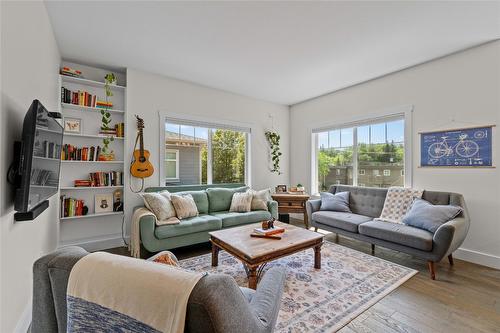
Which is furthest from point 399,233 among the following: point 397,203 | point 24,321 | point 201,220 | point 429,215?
point 24,321

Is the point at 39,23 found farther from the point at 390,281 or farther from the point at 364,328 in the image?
the point at 390,281

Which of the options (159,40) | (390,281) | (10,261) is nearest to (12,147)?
(10,261)

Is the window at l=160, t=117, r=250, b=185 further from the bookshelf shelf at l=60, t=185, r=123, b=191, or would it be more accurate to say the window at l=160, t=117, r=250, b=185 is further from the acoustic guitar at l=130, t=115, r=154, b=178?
the bookshelf shelf at l=60, t=185, r=123, b=191

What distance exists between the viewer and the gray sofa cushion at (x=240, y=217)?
11.0 feet

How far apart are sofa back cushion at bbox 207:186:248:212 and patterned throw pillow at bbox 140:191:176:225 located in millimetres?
739

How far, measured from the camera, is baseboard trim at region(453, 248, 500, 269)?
265cm

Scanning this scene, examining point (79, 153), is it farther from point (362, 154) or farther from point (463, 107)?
point (463, 107)

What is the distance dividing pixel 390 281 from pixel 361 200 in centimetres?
150

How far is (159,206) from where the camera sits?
3020mm

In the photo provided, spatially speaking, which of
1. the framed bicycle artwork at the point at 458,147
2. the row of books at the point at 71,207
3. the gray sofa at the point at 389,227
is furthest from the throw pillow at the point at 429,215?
the row of books at the point at 71,207

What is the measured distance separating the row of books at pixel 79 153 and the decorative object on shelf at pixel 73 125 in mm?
218

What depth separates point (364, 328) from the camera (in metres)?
1.68

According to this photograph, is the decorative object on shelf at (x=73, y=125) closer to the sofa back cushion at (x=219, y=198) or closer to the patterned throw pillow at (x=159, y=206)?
the patterned throw pillow at (x=159, y=206)

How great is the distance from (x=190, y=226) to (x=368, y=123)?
3464 millimetres
